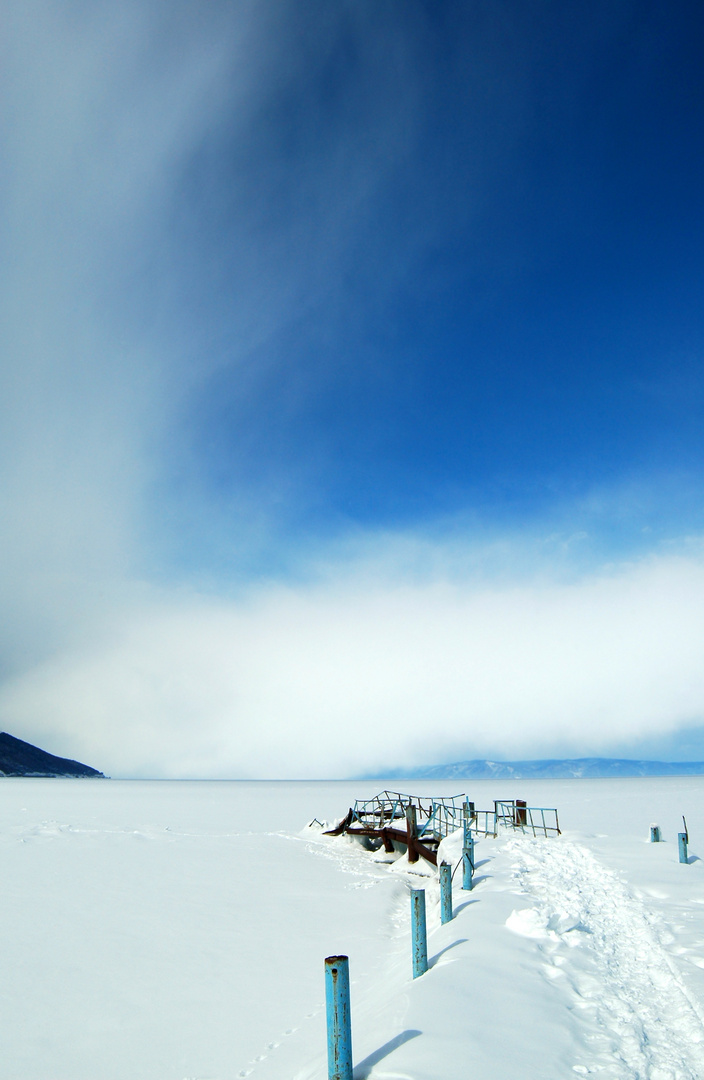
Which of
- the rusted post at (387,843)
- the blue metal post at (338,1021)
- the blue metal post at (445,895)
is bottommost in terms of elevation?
the rusted post at (387,843)

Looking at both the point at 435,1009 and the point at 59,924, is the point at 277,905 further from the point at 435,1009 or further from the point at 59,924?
the point at 435,1009

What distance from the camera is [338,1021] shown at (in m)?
7.98

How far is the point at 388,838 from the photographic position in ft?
106

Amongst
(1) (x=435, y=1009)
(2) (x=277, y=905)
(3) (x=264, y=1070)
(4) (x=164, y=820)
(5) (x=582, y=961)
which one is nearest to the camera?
(1) (x=435, y=1009)

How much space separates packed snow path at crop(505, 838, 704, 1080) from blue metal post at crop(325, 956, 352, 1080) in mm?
2765

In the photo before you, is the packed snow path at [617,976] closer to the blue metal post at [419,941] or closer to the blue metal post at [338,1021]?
the blue metal post at [419,941]

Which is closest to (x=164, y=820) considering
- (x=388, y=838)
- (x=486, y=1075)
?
(x=388, y=838)

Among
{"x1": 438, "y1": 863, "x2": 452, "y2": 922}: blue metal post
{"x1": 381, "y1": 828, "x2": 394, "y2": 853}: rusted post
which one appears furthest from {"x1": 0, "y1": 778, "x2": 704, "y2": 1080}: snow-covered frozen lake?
{"x1": 381, "y1": 828, "x2": 394, "y2": 853}: rusted post

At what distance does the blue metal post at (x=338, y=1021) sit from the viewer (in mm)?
7906

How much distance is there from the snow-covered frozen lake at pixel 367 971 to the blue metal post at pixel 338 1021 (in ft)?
1.22

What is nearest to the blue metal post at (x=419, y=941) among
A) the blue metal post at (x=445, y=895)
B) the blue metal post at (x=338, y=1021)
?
the blue metal post at (x=338, y=1021)

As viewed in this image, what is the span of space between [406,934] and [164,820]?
144ft

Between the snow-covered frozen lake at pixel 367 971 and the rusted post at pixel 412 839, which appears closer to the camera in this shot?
the snow-covered frozen lake at pixel 367 971

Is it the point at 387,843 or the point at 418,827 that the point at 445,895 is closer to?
the point at 418,827
